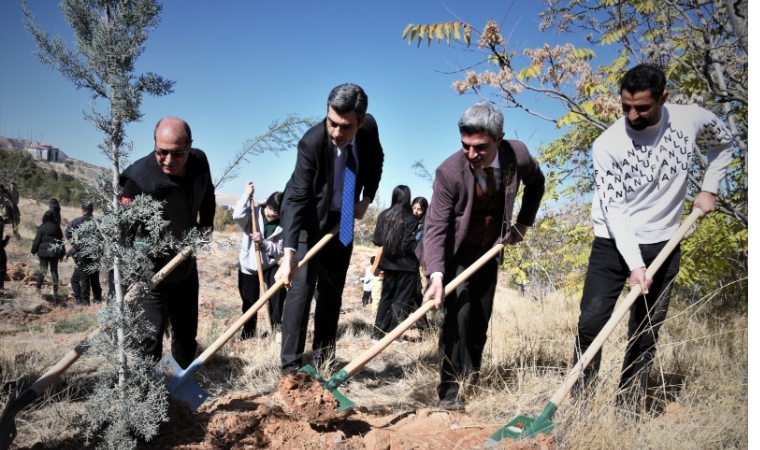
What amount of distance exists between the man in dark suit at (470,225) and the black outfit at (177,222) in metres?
1.38

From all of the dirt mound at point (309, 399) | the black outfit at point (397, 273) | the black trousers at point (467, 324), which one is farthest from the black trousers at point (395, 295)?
the dirt mound at point (309, 399)

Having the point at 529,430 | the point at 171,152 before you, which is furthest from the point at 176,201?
the point at 529,430

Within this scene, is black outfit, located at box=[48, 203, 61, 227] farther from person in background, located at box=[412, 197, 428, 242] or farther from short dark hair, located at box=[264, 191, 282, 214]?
person in background, located at box=[412, 197, 428, 242]

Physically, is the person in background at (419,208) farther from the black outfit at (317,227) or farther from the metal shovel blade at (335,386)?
the metal shovel blade at (335,386)

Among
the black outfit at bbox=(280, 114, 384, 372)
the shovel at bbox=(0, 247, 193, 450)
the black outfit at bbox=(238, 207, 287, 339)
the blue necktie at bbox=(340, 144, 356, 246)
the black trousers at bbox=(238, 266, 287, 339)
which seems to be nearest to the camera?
the shovel at bbox=(0, 247, 193, 450)

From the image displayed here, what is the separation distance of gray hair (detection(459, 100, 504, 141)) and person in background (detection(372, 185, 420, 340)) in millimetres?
3621

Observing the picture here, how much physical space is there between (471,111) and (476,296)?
120 centimetres

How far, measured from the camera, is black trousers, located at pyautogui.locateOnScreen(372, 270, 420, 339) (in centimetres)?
668

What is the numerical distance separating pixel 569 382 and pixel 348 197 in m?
1.87

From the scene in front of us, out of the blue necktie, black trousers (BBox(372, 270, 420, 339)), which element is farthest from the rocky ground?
black trousers (BBox(372, 270, 420, 339))

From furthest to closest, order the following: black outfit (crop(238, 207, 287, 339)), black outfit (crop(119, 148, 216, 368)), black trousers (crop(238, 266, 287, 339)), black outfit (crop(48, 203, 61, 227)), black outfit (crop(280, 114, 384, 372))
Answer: black outfit (crop(48, 203, 61, 227)) < black trousers (crop(238, 266, 287, 339)) < black outfit (crop(238, 207, 287, 339)) < black outfit (crop(280, 114, 384, 372)) < black outfit (crop(119, 148, 216, 368))

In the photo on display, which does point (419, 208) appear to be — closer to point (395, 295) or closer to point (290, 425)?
point (395, 295)

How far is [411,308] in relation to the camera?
6.87 meters

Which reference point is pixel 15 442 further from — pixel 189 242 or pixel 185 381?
pixel 189 242
